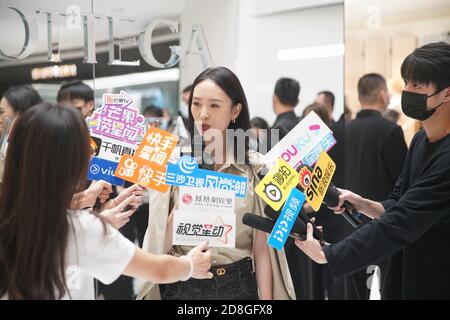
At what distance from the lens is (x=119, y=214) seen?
2.49 metres

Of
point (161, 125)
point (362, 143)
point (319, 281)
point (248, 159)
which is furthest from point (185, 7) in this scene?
point (319, 281)

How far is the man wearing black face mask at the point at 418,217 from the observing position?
7.75 ft

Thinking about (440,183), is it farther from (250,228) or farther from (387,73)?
(387,73)

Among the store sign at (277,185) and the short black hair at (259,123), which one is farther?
the short black hair at (259,123)

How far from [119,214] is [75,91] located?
722 mm

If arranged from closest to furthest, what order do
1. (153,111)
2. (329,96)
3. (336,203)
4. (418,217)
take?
1. (418,217)
2. (336,203)
3. (153,111)
4. (329,96)

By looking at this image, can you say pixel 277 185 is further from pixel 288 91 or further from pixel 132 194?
pixel 288 91

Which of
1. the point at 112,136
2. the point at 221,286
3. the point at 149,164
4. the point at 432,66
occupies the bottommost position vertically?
the point at 221,286

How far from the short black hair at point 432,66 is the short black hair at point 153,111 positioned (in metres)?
1.22

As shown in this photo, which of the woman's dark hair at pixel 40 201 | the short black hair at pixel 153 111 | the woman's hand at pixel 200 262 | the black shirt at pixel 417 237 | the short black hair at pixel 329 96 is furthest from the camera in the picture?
the short black hair at pixel 329 96

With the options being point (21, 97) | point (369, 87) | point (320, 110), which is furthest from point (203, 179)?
point (369, 87)

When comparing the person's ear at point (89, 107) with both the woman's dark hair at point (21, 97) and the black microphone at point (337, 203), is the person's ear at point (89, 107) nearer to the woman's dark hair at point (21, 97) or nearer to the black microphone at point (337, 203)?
the woman's dark hair at point (21, 97)

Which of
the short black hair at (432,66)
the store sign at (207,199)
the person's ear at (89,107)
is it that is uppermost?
the short black hair at (432,66)

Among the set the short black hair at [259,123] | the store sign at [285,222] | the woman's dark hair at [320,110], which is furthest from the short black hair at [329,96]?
the store sign at [285,222]
